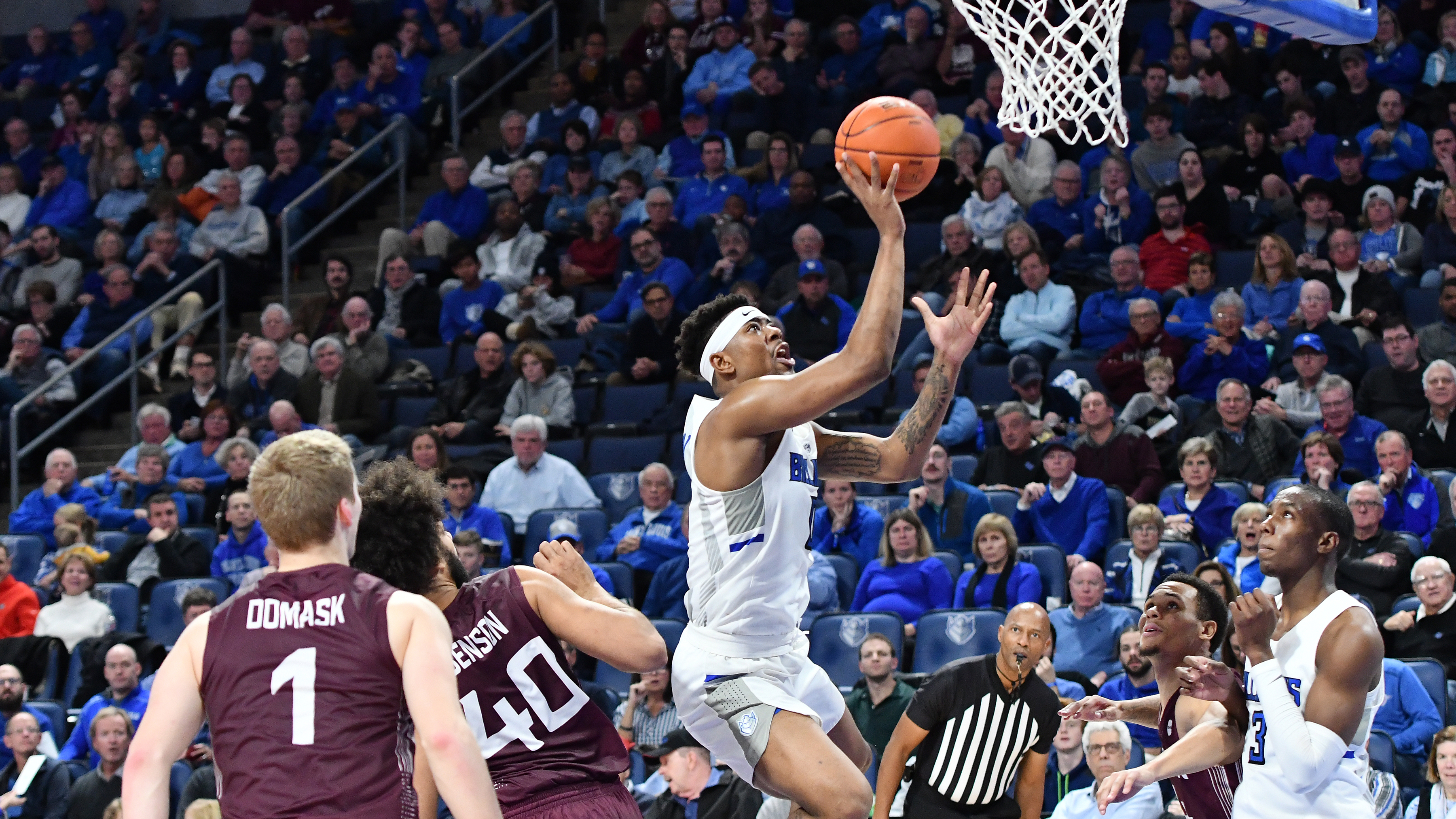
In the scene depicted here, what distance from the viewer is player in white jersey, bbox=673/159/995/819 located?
5133 millimetres

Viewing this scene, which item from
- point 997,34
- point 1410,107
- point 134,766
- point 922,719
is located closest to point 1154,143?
point 1410,107

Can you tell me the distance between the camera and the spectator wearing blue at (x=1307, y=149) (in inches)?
500

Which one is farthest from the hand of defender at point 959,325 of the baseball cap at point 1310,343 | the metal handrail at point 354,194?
the metal handrail at point 354,194

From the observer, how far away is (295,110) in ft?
56.2

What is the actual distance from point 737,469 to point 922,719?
2491 millimetres

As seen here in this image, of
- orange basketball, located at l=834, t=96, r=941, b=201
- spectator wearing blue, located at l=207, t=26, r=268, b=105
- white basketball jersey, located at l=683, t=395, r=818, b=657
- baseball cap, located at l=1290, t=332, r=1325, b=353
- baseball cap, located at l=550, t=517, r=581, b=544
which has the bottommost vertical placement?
baseball cap, located at l=550, t=517, r=581, b=544

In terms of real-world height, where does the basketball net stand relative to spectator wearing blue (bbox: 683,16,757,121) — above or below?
above

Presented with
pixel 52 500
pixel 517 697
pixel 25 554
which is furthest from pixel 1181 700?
pixel 52 500

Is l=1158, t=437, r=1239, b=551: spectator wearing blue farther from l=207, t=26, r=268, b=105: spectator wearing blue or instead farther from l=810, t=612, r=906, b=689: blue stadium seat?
l=207, t=26, r=268, b=105: spectator wearing blue

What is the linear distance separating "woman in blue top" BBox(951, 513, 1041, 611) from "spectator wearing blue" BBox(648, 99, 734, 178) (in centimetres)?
613

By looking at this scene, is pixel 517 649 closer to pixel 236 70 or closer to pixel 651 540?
pixel 651 540

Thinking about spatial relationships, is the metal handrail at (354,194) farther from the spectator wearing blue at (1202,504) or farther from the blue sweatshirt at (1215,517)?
the blue sweatshirt at (1215,517)

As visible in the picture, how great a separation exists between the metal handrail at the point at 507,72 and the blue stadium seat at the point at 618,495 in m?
6.34

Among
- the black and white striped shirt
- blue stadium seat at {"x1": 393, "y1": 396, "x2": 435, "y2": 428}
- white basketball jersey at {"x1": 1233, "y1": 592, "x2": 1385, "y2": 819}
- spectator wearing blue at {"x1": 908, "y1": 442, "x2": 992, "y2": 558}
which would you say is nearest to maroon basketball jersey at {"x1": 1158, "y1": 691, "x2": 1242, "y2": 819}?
white basketball jersey at {"x1": 1233, "y1": 592, "x2": 1385, "y2": 819}
